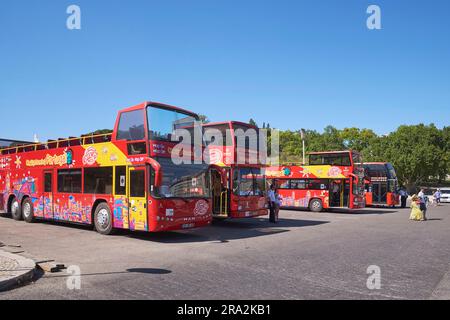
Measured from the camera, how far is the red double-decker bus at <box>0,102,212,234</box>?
464 inches

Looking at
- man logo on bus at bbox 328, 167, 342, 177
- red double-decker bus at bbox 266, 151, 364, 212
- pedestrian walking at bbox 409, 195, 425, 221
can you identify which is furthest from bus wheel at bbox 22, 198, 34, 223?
pedestrian walking at bbox 409, 195, 425, 221

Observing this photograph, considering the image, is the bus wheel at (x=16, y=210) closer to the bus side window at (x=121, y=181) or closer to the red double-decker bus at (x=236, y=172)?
the bus side window at (x=121, y=181)

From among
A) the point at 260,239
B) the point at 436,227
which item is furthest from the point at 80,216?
the point at 436,227

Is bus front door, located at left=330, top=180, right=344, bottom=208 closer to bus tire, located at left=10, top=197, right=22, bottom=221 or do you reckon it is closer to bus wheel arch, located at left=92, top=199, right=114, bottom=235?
bus wheel arch, located at left=92, top=199, right=114, bottom=235

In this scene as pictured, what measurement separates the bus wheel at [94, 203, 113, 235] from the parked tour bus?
23.1 meters

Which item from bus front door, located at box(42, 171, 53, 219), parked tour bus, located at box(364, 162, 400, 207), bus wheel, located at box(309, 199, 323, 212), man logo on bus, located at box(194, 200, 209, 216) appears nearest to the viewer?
man logo on bus, located at box(194, 200, 209, 216)

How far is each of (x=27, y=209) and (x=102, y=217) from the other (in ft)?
18.9

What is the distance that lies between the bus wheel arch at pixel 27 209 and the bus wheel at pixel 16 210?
31 cm

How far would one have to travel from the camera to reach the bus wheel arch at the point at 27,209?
16969 mm

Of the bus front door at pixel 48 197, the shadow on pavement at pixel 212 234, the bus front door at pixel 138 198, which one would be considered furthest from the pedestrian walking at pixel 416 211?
the bus front door at pixel 48 197

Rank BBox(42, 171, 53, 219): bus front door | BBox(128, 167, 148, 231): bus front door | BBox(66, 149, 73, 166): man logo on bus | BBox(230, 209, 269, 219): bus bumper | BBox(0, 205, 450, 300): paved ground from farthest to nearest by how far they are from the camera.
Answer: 1. BBox(230, 209, 269, 219): bus bumper
2. BBox(42, 171, 53, 219): bus front door
3. BBox(66, 149, 73, 166): man logo on bus
4. BBox(128, 167, 148, 231): bus front door
5. BBox(0, 205, 450, 300): paved ground

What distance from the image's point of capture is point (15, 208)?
59.5 feet
